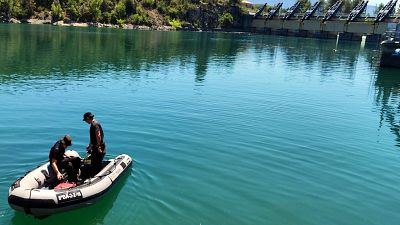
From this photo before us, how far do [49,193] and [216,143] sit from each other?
972cm

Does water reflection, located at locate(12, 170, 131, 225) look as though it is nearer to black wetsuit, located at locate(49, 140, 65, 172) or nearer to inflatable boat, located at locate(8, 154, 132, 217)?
inflatable boat, located at locate(8, 154, 132, 217)

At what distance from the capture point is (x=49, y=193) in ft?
38.3

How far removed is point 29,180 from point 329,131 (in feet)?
54.0

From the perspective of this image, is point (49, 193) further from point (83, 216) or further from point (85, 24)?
→ point (85, 24)

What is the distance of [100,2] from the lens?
155 m

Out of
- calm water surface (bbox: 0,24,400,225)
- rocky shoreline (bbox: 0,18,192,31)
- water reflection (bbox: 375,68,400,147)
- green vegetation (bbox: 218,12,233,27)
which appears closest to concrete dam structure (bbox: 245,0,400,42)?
green vegetation (bbox: 218,12,233,27)

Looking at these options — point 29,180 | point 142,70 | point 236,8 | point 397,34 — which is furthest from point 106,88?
point 236,8

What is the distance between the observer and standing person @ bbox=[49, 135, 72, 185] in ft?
41.3

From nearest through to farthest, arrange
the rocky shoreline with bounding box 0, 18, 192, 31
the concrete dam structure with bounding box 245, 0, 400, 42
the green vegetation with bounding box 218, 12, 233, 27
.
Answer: the rocky shoreline with bounding box 0, 18, 192, 31 < the concrete dam structure with bounding box 245, 0, 400, 42 < the green vegetation with bounding box 218, 12, 233, 27

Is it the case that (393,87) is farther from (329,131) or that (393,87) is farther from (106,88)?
(106,88)

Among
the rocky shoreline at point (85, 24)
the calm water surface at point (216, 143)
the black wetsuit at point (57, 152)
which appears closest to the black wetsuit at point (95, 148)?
the calm water surface at point (216, 143)

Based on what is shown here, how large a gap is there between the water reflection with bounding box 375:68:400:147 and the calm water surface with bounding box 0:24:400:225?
0.51 feet

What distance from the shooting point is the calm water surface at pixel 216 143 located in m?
13.6

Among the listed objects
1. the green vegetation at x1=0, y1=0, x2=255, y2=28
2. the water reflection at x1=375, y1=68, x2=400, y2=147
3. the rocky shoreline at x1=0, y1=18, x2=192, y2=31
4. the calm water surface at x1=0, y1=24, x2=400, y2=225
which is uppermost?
the green vegetation at x1=0, y1=0, x2=255, y2=28
